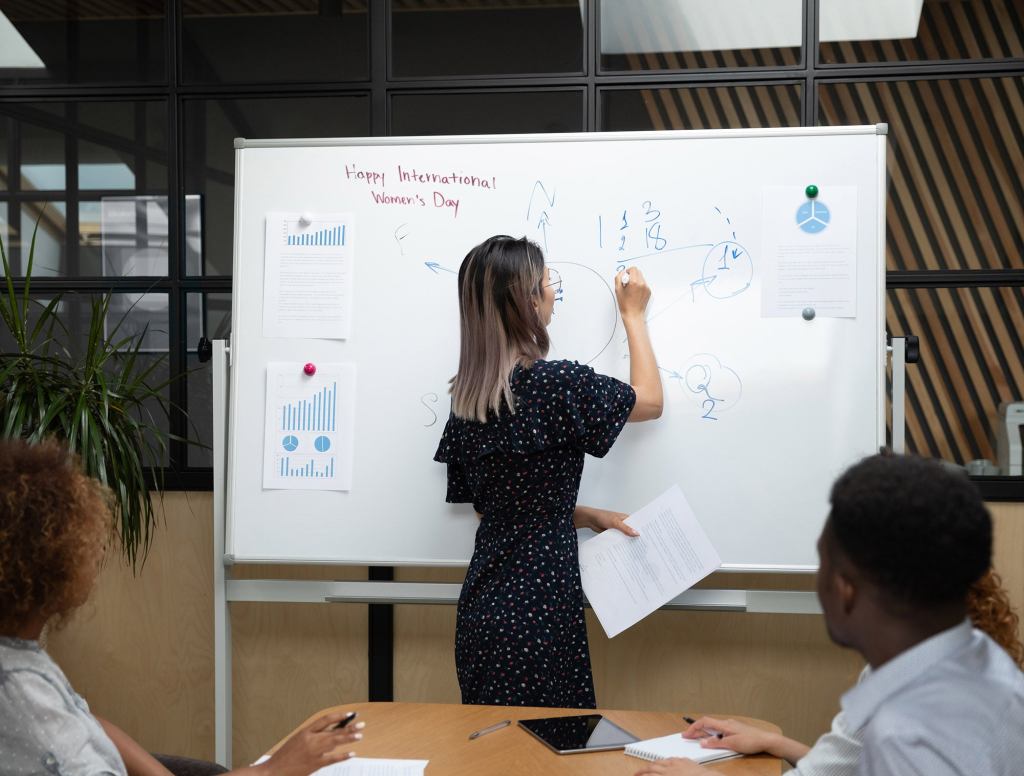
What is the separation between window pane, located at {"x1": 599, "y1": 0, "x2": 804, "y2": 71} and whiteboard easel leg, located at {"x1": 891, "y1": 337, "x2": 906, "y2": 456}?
1050mm

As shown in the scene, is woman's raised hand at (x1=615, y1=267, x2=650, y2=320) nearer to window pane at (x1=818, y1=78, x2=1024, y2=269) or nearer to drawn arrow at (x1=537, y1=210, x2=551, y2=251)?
drawn arrow at (x1=537, y1=210, x2=551, y2=251)

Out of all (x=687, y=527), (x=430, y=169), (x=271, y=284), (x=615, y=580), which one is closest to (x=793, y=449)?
(x=687, y=527)

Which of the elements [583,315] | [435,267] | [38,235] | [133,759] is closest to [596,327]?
[583,315]

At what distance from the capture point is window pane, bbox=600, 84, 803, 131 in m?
2.99

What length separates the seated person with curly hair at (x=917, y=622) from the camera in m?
0.91

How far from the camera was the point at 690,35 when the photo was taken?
301 centimetres

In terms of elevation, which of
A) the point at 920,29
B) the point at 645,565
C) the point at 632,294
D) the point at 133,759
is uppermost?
the point at 920,29

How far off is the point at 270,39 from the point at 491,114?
2.63 feet

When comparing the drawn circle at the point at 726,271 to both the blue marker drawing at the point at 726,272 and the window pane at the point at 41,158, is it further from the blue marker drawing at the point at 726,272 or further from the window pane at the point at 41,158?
the window pane at the point at 41,158

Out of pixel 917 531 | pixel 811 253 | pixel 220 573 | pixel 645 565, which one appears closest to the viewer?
pixel 917 531

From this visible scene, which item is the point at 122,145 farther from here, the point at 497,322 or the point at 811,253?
the point at 811,253

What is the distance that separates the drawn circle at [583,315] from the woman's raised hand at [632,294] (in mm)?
45

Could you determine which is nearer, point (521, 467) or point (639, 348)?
point (521, 467)

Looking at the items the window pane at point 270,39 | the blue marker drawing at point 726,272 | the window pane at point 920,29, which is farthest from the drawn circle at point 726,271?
the window pane at point 270,39
